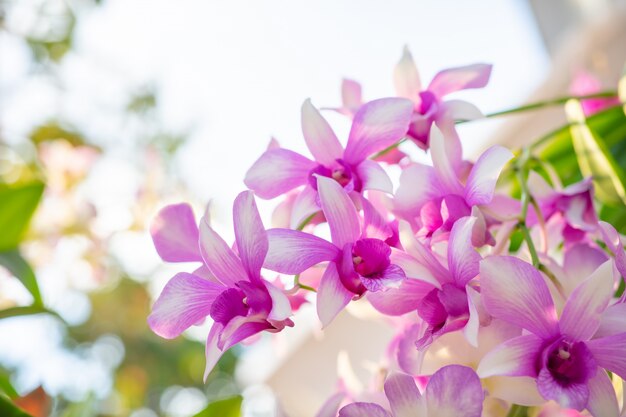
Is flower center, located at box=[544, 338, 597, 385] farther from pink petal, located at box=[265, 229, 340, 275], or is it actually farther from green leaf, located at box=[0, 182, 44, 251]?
green leaf, located at box=[0, 182, 44, 251]

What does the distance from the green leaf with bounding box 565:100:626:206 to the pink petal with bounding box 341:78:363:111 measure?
122 millimetres

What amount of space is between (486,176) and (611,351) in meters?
0.06

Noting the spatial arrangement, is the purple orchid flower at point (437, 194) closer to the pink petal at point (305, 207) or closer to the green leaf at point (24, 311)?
the pink petal at point (305, 207)

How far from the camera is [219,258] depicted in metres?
Result: 0.21

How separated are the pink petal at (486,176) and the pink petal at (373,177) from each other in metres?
0.03

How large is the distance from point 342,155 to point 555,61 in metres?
0.68

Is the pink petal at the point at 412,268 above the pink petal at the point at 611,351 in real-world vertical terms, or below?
above

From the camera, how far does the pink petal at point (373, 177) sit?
0.23m

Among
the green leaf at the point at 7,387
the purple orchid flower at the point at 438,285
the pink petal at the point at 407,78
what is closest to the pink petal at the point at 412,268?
the purple orchid flower at the point at 438,285

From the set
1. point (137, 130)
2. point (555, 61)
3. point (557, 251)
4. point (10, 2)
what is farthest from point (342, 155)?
point (137, 130)

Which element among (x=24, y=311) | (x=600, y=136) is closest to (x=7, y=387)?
(x=24, y=311)

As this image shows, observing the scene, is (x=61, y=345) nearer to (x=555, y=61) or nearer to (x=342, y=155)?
(x=555, y=61)

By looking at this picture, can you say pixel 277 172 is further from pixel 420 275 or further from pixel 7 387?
pixel 7 387

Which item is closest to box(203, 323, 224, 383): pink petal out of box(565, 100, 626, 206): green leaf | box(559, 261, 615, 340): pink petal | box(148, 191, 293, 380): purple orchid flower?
box(148, 191, 293, 380): purple orchid flower
